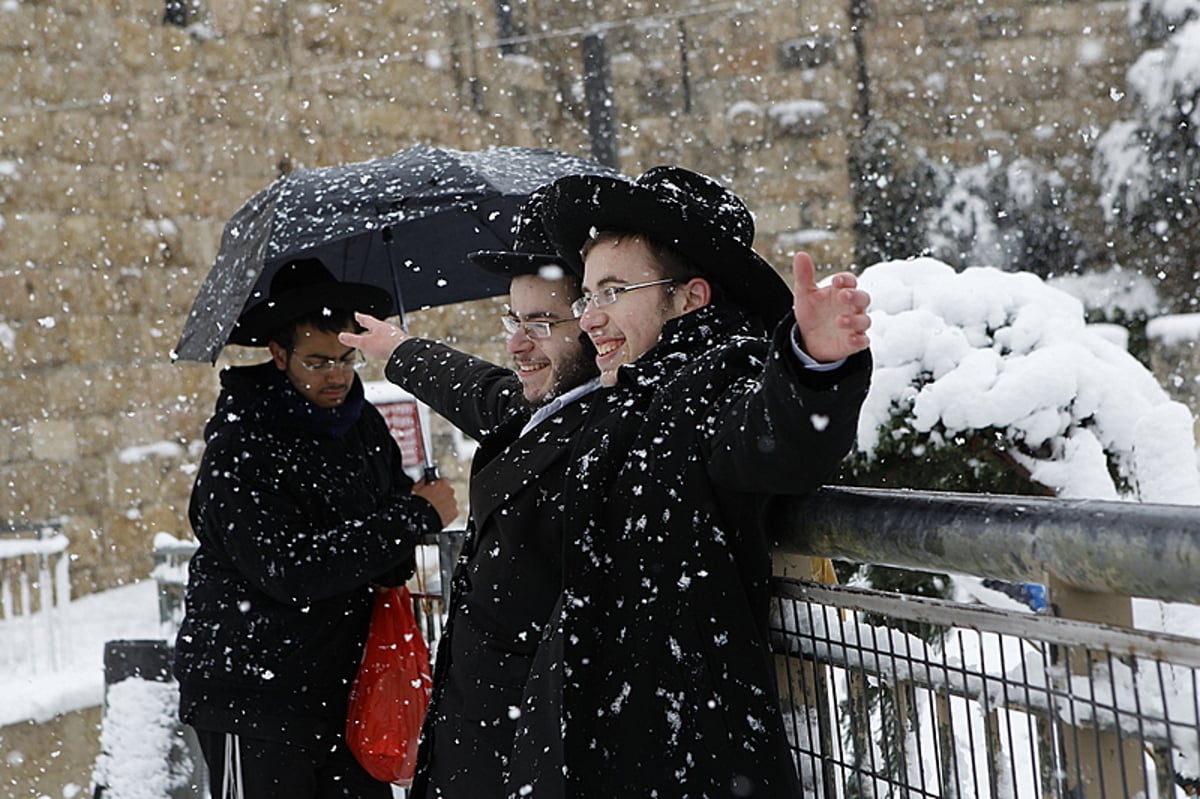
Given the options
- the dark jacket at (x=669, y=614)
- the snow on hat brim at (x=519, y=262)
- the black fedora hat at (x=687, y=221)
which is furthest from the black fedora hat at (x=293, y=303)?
the dark jacket at (x=669, y=614)

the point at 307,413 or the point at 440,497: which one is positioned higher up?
the point at 307,413

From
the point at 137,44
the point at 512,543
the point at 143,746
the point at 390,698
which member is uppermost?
the point at 137,44

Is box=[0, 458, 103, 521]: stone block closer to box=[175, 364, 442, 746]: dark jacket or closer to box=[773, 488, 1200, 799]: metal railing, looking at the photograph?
box=[175, 364, 442, 746]: dark jacket

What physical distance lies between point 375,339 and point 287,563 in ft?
1.73

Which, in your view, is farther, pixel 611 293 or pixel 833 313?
pixel 611 293

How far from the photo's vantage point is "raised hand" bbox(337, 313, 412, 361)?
3.07 meters

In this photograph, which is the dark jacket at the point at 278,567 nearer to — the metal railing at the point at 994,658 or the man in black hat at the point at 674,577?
the man in black hat at the point at 674,577

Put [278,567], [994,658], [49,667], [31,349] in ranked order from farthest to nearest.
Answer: [31,349], [49,667], [278,567], [994,658]

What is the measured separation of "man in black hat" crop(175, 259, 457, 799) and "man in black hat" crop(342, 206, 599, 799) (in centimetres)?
71

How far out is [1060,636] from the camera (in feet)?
4.36

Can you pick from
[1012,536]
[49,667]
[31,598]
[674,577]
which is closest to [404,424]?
[49,667]

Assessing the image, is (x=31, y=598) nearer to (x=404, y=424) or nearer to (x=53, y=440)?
(x=53, y=440)

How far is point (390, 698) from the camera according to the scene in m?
3.00

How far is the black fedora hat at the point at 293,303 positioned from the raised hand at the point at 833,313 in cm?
195
